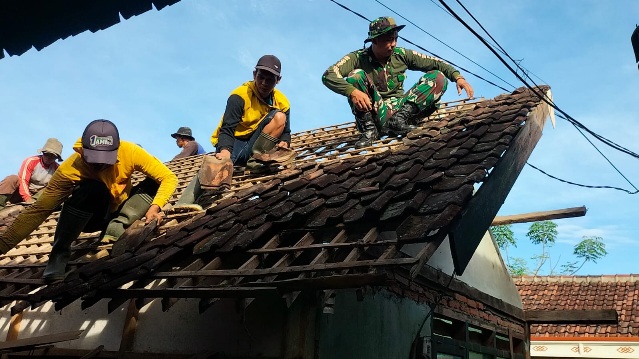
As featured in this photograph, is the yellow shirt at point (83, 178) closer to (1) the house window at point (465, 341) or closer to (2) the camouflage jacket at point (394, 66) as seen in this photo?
(2) the camouflage jacket at point (394, 66)

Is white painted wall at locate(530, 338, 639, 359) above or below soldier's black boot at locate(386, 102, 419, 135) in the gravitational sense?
below

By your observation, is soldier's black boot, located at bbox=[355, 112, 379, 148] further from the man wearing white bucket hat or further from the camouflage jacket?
the man wearing white bucket hat

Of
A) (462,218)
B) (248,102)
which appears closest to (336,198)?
(462,218)

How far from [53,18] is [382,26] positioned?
4161 mm

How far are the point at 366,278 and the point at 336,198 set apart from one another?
4.63ft

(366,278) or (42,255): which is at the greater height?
(42,255)

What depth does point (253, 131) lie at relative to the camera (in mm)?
6742

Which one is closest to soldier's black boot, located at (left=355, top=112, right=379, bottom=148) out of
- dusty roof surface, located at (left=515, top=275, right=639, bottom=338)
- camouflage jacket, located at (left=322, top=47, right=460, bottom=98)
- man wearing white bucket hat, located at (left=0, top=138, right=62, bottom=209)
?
camouflage jacket, located at (left=322, top=47, right=460, bottom=98)

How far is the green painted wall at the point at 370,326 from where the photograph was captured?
4056 mm

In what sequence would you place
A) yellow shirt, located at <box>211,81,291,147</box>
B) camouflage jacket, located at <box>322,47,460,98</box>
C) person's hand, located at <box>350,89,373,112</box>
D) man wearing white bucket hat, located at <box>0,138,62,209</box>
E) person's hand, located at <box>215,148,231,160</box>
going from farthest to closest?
man wearing white bucket hat, located at <box>0,138,62,209</box> < camouflage jacket, located at <box>322,47,460,98</box> < yellow shirt, located at <box>211,81,291,147</box> < person's hand, located at <box>350,89,373,112</box> < person's hand, located at <box>215,148,231,160</box>

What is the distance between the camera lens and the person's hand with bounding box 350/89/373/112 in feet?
20.9

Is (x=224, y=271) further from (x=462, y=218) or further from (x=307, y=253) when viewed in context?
(x=462, y=218)

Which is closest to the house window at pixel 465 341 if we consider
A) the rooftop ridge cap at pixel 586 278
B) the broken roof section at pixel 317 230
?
the broken roof section at pixel 317 230

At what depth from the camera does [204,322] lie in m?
4.41
